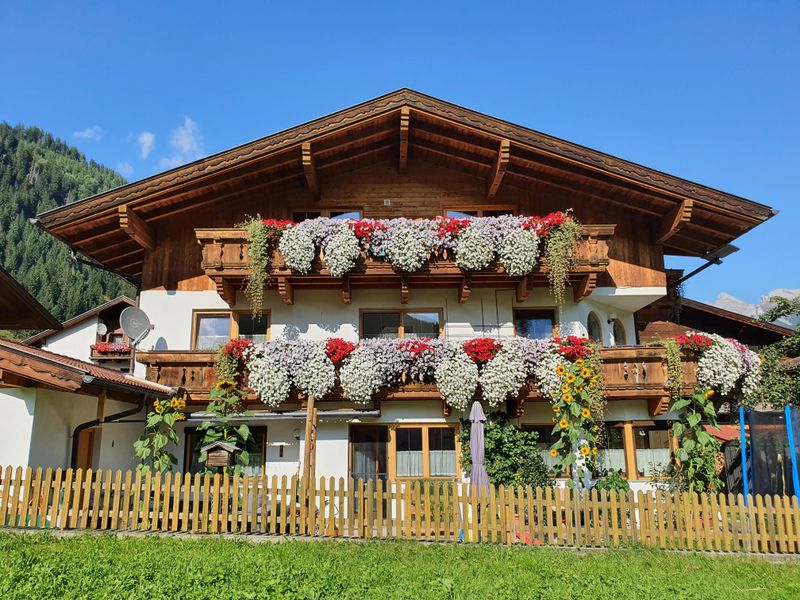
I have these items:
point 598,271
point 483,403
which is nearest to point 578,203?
point 598,271

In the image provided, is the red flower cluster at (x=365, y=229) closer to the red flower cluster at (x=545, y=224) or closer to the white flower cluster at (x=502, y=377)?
the red flower cluster at (x=545, y=224)

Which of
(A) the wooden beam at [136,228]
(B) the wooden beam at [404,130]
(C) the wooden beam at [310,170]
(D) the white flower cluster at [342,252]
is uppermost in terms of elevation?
(B) the wooden beam at [404,130]

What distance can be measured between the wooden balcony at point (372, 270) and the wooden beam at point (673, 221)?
6.04 feet

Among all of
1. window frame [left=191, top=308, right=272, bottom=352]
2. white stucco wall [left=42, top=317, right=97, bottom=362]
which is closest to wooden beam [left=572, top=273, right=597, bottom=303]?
window frame [left=191, top=308, right=272, bottom=352]

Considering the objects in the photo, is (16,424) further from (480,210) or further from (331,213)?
(480,210)

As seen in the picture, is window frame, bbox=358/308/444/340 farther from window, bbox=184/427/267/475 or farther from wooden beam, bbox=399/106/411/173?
wooden beam, bbox=399/106/411/173

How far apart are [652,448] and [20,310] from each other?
13.2 m

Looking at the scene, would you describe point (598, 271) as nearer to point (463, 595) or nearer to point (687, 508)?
point (687, 508)

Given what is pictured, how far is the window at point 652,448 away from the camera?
14305mm

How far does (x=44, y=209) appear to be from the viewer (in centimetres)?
10631

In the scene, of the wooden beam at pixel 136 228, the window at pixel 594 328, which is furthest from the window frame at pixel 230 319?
the window at pixel 594 328

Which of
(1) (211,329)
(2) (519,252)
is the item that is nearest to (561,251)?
(2) (519,252)

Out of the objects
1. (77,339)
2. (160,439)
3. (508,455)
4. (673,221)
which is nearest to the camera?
(160,439)

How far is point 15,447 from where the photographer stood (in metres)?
10.9
